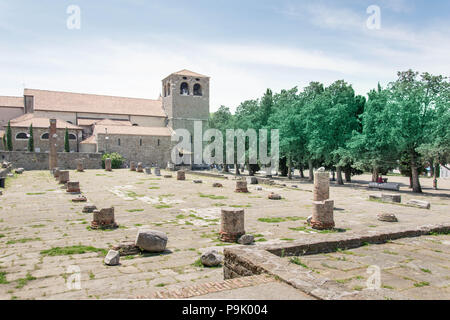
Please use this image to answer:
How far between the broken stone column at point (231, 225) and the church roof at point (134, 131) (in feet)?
123

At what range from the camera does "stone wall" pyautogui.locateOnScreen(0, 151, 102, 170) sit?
35625mm

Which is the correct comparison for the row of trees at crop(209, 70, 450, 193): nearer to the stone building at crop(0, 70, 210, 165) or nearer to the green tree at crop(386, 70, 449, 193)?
the green tree at crop(386, 70, 449, 193)

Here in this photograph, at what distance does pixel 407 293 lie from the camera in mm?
4129

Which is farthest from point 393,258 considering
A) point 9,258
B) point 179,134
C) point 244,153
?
point 179,134

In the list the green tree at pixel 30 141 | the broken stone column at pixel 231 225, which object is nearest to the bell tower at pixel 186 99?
the green tree at pixel 30 141

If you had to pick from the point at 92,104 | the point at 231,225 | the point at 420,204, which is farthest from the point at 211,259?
the point at 92,104

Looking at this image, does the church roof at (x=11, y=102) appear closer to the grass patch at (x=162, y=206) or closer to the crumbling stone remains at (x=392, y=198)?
the grass patch at (x=162, y=206)

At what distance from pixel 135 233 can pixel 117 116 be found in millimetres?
43833

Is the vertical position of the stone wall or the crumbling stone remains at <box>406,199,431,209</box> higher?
the stone wall

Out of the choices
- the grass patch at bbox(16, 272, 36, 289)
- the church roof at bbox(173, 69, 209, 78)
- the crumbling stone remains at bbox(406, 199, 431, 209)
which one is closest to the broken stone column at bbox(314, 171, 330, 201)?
the crumbling stone remains at bbox(406, 199, 431, 209)

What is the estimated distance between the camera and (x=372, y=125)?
2355 centimetres

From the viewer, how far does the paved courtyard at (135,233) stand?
5.01 meters

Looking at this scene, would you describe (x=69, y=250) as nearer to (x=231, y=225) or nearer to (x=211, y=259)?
(x=211, y=259)

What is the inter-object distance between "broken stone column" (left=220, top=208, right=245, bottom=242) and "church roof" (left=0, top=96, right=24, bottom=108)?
51027mm
